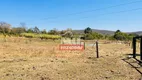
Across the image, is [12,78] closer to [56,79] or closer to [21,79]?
[21,79]

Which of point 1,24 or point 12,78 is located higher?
point 1,24

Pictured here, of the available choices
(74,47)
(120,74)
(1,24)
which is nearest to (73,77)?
(120,74)

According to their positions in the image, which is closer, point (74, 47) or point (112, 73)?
point (112, 73)

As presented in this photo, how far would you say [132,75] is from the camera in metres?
6.26

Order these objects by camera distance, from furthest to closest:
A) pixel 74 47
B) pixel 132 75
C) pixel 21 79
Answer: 1. pixel 74 47
2. pixel 132 75
3. pixel 21 79

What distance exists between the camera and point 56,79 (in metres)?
5.72

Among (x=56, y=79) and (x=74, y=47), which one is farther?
(x=74, y=47)

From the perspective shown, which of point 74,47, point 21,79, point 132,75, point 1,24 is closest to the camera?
point 21,79

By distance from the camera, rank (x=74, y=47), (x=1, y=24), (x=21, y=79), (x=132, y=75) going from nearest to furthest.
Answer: (x=21, y=79), (x=132, y=75), (x=74, y=47), (x=1, y=24)

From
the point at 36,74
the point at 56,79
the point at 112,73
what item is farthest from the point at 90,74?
the point at 36,74

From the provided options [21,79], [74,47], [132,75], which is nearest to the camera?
[21,79]

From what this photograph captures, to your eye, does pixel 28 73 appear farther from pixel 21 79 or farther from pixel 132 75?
pixel 132 75

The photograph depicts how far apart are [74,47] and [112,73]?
12.0m

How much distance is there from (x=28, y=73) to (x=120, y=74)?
3.04 meters
